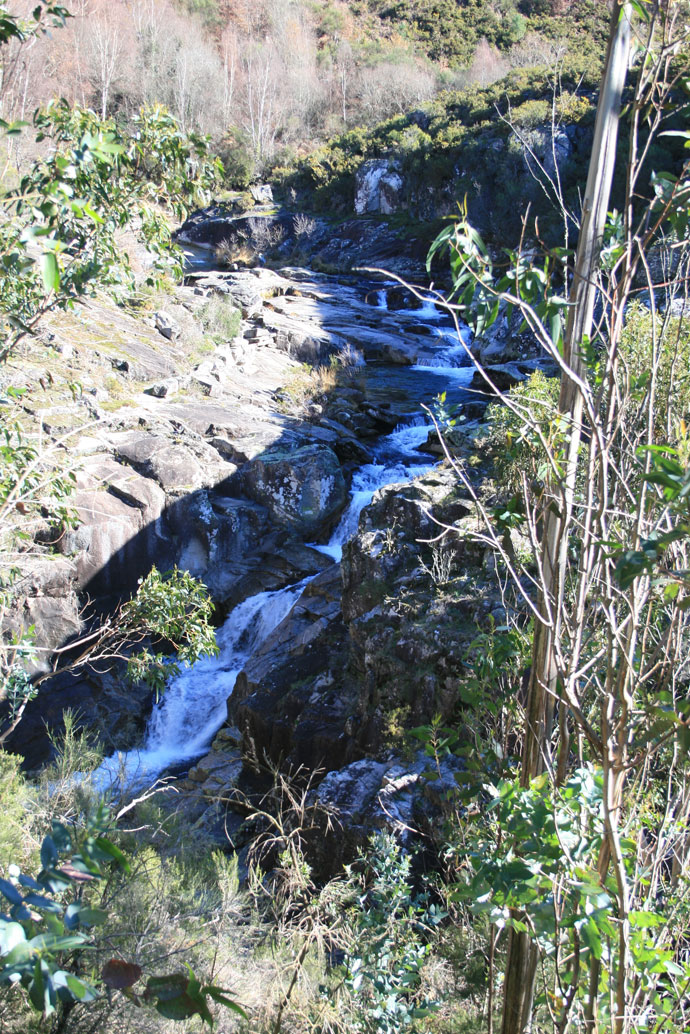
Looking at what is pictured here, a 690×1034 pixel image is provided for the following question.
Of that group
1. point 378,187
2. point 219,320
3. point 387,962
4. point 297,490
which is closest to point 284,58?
point 378,187

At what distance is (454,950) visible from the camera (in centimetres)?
378

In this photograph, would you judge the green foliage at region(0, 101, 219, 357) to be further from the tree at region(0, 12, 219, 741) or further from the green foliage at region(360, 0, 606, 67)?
the green foliage at region(360, 0, 606, 67)

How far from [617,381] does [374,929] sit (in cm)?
233

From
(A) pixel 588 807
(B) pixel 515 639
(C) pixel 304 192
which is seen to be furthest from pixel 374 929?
(C) pixel 304 192

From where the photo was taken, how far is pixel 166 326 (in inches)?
544

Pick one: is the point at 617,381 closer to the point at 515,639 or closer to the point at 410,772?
the point at 515,639

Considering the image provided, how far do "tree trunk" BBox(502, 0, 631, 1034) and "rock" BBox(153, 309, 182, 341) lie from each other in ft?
42.3

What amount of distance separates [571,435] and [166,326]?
1318cm

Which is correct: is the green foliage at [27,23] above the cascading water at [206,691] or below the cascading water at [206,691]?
above

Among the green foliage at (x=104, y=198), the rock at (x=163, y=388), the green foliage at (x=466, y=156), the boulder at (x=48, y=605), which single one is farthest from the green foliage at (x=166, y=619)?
the green foliage at (x=466, y=156)

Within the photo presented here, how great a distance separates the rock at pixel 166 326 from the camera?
13.8 metres

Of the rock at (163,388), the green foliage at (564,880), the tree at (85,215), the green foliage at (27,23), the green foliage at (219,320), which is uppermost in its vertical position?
the green foliage at (27,23)

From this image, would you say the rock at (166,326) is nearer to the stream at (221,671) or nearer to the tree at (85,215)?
the stream at (221,671)

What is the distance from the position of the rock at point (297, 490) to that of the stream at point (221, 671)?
0.26 metres
